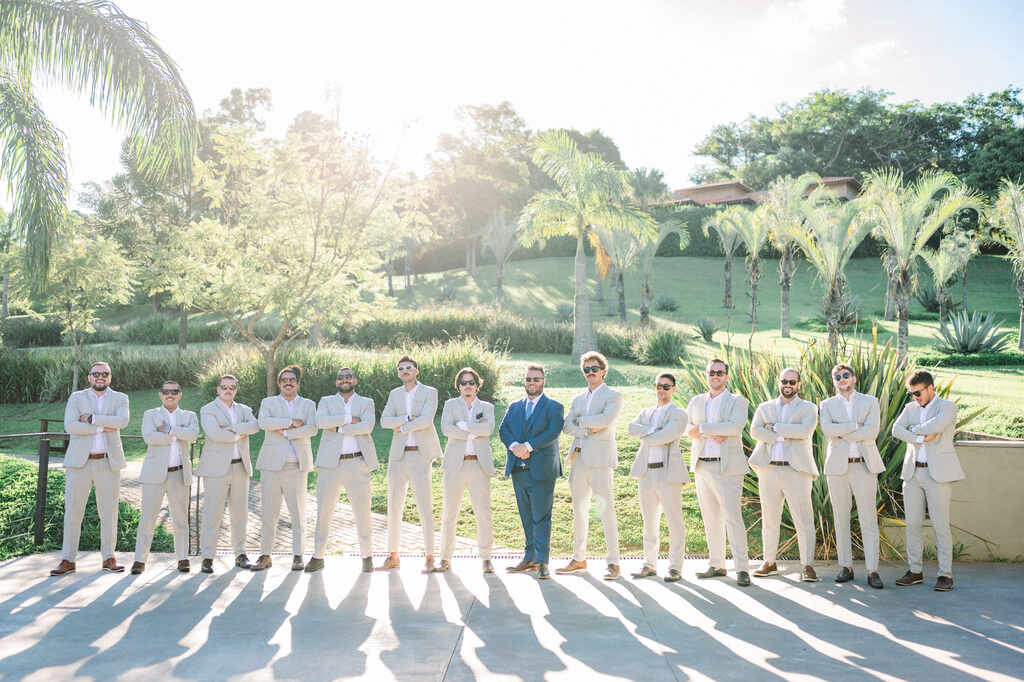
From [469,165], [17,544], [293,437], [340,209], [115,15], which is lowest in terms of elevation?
[17,544]

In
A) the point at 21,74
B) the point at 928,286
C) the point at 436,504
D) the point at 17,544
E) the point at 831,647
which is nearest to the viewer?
the point at 831,647

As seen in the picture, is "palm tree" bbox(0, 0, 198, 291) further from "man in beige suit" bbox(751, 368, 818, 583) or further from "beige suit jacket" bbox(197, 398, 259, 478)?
"man in beige suit" bbox(751, 368, 818, 583)

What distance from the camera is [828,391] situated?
853 centimetres

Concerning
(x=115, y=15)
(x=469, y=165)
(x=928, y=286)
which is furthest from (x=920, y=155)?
(x=115, y=15)

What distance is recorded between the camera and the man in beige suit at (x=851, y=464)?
21.3ft

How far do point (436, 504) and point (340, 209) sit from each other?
22.7 ft

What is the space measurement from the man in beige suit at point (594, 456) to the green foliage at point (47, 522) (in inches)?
196

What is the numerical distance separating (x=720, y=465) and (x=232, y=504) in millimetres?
4638

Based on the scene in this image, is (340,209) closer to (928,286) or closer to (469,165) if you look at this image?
(469,165)

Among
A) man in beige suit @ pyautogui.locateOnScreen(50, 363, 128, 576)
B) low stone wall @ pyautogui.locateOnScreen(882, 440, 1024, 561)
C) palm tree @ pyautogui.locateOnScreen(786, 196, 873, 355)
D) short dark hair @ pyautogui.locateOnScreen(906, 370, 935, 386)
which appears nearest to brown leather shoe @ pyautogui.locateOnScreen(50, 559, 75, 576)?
man in beige suit @ pyautogui.locateOnScreen(50, 363, 128, 576)

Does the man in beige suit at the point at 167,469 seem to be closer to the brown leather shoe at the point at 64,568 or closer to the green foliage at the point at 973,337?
the brown leather shoe at the point at 64,568

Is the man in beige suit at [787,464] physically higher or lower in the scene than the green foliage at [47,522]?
higher

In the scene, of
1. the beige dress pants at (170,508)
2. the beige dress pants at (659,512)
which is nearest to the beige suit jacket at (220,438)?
the beige dress pants at (170,508)

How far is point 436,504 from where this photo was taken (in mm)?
10234
